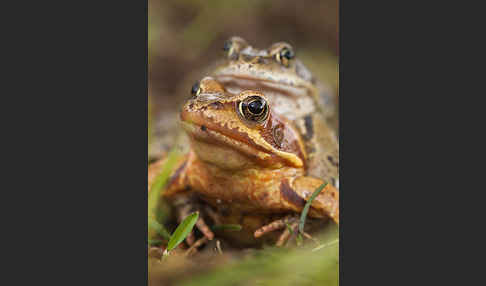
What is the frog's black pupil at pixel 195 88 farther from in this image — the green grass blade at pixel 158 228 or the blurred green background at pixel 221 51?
the green grass blade at pixel 158 228

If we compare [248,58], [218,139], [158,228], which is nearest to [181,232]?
[158,228]

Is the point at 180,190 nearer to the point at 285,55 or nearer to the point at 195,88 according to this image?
the point at 195,88

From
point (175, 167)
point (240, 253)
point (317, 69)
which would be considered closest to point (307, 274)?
point (240, 253)

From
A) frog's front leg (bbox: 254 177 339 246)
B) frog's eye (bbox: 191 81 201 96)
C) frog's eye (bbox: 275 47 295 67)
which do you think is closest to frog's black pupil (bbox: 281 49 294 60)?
frog's eye (bbox: 275 47 295 67)

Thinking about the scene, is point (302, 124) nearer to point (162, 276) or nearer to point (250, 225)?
point (250, 225)

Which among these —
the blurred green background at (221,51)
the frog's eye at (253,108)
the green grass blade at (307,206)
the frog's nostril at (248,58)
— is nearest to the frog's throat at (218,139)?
the frog's eye at (253,108)

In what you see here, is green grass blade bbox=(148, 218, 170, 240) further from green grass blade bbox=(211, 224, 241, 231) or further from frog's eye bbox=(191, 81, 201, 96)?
frog's eye bbox=(191, 81, 201, 96)
